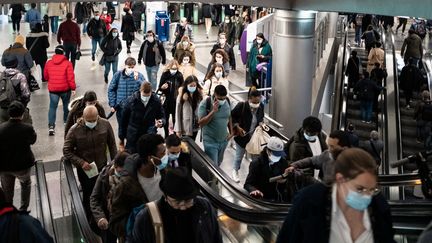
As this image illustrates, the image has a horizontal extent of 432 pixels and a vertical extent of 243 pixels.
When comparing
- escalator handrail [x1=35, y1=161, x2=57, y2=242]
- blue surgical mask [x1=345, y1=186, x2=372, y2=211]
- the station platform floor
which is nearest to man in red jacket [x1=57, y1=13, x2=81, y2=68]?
the station platform floor

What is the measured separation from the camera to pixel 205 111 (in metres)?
8.04

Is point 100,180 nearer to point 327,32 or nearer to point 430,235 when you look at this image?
point 430,235

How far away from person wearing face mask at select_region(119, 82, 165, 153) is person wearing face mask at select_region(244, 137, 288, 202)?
229 centimetres

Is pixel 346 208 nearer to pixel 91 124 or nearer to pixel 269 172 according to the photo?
pixel 269 172

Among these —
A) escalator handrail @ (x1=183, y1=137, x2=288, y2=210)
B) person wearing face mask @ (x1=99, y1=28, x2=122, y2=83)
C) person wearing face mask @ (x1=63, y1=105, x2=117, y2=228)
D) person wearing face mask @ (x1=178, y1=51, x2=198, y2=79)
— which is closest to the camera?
escalator handrail @ (x1=183, y1=137, x2=288, y2=210)

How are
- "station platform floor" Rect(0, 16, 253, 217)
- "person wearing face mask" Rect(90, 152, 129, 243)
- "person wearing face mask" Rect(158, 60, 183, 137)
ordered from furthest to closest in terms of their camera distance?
"person wearing face mask" Rect(158, 60, 183, 137)
"station platform floor" Rect(0, 16, 253, 217)
"person wearing face mask" Rect(90, 152, 129, 243)

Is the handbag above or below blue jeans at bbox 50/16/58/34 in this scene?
below

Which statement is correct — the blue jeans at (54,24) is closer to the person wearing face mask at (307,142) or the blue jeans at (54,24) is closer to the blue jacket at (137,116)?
the blue jacket at (137,116)

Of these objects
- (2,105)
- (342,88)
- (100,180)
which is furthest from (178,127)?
(342,88)

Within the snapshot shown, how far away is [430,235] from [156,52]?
10219 millimetres

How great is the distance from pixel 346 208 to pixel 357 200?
0.11 meters

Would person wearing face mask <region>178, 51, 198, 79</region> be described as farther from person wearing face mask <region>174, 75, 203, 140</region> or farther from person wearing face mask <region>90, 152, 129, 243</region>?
person wearing face mask <region>90, 152, 129, 243</region>

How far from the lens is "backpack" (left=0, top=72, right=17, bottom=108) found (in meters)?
8.88

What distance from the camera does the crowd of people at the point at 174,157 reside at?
3.25m
